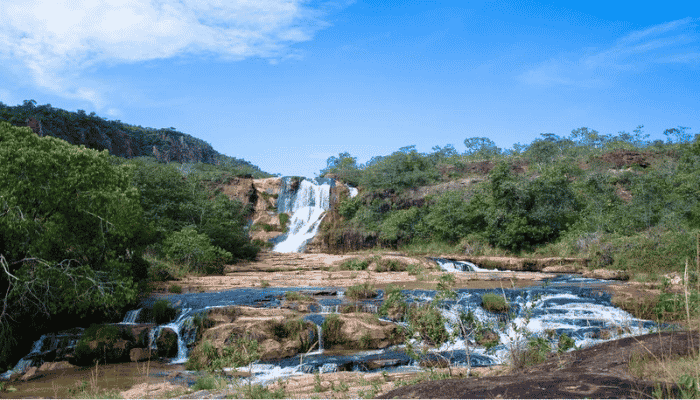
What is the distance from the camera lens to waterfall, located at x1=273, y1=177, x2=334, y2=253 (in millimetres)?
35094

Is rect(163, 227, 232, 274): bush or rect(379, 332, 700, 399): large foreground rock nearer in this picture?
rect(379, 332, 700, 399): large foreground rock

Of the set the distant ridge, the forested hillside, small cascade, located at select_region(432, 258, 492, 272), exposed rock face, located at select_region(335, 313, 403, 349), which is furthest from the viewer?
the distant ridge

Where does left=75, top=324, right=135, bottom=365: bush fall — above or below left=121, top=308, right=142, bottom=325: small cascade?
below

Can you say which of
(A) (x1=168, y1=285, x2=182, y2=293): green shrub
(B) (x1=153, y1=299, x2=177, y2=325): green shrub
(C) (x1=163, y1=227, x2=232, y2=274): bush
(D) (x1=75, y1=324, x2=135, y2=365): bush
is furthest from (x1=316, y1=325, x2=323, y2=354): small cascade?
(C) (x1=163, y1=227, x2=232, y2=274): bush

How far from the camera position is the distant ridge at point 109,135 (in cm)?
4869

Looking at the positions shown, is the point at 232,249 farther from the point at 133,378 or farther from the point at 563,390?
the point at 563,390

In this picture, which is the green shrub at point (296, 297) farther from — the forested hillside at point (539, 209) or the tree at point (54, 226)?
the forested hillside at point (539, 209)

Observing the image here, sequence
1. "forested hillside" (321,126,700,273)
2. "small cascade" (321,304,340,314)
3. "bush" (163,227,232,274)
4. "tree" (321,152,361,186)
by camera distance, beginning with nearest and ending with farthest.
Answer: "small cascade" (321,304,340,314)
"bush" (163,227,232,274)
"forested hillside" (321,126,700,273)
"tree" (321,152,361,186)

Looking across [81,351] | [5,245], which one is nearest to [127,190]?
[5,245]

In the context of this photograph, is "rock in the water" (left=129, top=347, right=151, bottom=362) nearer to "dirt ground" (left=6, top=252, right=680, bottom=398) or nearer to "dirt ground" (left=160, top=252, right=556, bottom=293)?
"dirt ground" (left=6, top=252, right=680, bottom=398)

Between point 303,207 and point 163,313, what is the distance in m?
25.8

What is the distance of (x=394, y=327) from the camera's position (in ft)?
34.1

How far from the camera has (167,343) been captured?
1056cm

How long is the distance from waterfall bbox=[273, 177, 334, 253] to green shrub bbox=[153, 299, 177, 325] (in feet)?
73.7
